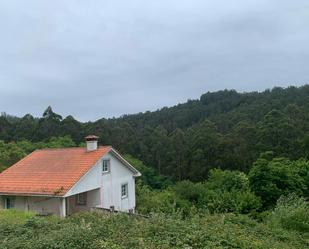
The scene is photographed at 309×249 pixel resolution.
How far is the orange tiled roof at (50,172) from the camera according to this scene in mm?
23531

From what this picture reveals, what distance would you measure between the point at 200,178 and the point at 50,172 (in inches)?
1177

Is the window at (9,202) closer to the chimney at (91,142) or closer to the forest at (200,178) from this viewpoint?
the chimney at (91,142)

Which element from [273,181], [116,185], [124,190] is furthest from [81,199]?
[273,181]

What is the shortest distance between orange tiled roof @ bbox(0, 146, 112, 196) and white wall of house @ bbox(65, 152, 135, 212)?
45 centimetres

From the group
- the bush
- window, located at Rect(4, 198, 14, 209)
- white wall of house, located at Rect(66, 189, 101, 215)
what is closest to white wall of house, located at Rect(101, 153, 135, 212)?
white wall of house, located at Rect(66, 189, 101, 215)

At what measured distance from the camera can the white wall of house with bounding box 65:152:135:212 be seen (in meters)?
24.8

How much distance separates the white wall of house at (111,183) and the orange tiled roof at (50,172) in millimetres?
447

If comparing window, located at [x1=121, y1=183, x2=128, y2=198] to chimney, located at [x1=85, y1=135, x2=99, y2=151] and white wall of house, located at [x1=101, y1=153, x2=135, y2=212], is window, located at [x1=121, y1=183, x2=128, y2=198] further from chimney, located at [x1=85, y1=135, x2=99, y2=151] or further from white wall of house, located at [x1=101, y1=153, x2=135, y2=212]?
chimney, located at [x1=85, y1=135, x2=99, y2=151]

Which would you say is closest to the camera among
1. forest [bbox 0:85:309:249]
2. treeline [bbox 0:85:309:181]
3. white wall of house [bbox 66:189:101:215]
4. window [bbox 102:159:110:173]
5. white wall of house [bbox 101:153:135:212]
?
forest [bbox 0:85:309:249]

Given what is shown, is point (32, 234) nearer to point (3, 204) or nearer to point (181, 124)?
point (3, 204)

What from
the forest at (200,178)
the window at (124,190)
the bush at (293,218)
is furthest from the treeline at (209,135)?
the bush at (293,218)

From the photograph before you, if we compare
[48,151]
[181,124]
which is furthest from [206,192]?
[181,124]

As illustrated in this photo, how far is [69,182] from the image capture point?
2355cm

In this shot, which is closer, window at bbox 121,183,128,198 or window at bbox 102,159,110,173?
window at bbox 102,159,110,173
